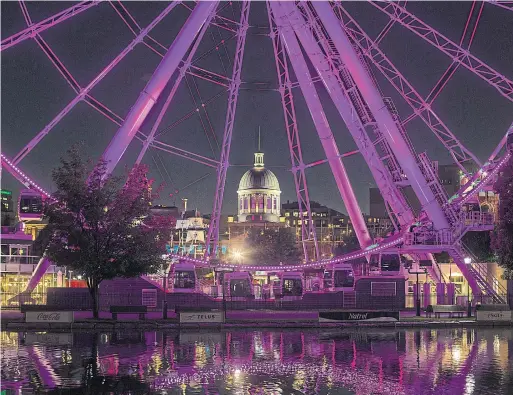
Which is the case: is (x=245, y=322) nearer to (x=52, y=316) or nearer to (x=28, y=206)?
(x=52, y=316)

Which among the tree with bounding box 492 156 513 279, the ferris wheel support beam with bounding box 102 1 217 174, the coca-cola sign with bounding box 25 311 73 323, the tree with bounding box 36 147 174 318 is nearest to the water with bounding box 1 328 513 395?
the coca-cola sign with bounding box 25 311 73 323

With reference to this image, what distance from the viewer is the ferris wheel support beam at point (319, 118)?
194ft

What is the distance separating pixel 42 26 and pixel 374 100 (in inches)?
822

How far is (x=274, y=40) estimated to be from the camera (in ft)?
200

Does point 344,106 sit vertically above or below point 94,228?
above

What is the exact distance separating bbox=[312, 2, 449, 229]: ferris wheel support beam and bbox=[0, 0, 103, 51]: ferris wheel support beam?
1494cm

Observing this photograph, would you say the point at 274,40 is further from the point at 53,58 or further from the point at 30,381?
the point at 30,381

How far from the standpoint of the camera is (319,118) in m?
63.2

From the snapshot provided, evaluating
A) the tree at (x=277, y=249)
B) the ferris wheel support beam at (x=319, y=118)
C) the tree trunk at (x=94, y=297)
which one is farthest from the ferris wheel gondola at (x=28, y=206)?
the tree at (x=277, y=249)

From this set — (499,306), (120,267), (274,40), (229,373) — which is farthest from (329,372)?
(274,40)

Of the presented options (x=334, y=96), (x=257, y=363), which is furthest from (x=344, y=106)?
(x=257, y=363)

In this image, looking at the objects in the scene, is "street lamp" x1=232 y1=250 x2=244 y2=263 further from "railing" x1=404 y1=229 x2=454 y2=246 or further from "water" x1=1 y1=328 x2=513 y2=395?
"water" x1=1 y1=328 x2=513 y2=395

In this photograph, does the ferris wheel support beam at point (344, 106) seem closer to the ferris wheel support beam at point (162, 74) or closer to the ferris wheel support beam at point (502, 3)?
the ferris wheel support beam at point (162, 74)

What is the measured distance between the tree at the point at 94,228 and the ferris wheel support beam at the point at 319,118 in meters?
15.5
